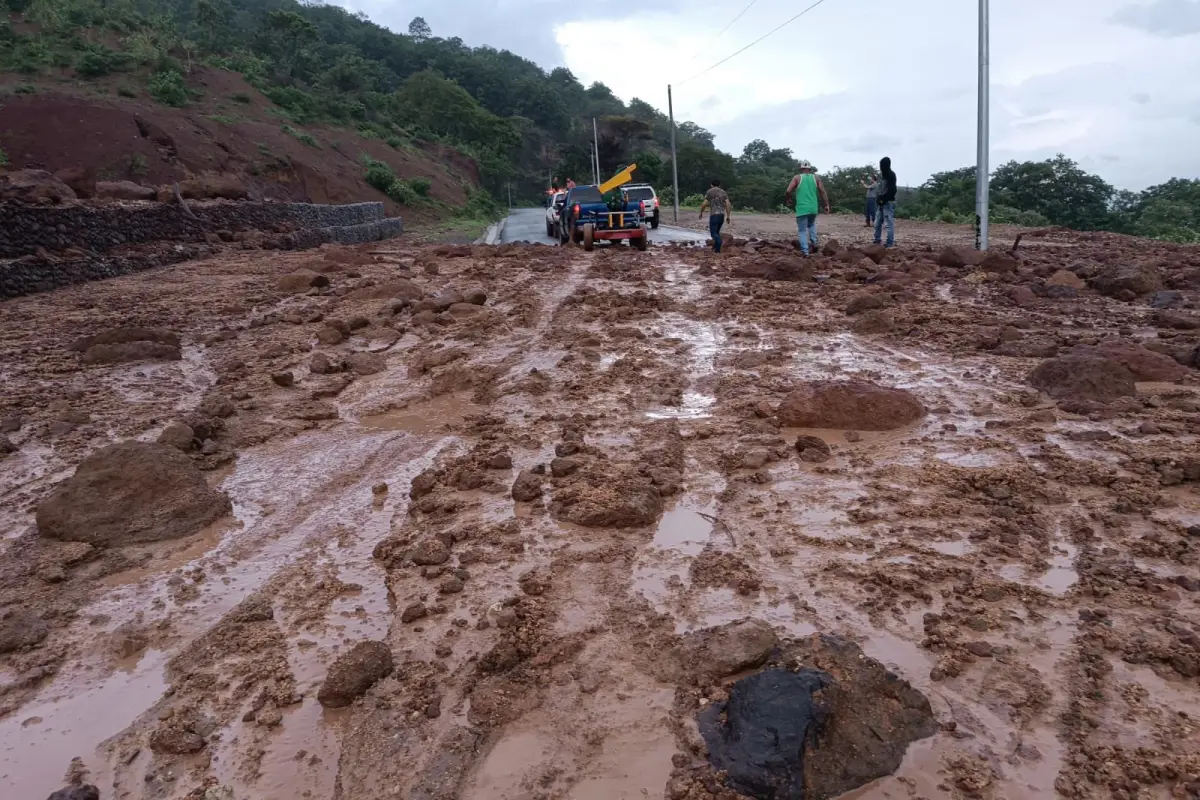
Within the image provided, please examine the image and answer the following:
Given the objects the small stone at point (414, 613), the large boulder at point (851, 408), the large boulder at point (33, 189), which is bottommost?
the small stone at point (414, 613)

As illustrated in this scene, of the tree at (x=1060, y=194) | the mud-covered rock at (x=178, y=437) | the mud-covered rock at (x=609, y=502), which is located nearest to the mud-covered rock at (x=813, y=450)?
the mud-covered rock at (x=609, y=502)

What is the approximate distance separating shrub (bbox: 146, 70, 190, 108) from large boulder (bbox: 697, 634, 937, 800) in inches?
1261

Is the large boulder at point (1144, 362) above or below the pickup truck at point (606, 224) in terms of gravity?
below

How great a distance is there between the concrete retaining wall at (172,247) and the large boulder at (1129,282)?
1470cm

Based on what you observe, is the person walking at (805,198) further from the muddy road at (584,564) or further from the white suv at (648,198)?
the white suv at (648,198)

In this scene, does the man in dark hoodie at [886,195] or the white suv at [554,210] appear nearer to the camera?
the man in dark hoodie at [886,195]

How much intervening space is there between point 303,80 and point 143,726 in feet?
167

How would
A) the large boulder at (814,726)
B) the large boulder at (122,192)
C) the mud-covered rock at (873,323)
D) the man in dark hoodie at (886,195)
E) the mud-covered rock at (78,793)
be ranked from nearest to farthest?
the large boulder at (814,726)
the mud-covered rock at (78,793)
the mud-covered rock at (873,323)
the man in dark hoodie at (886,195)
the large boulder at (122,192)

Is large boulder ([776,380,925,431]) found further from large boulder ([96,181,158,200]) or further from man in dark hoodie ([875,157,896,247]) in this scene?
large boulder ([96,181,158,200])

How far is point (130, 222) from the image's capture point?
634 inches

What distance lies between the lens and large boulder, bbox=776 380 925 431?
5641 millimetres

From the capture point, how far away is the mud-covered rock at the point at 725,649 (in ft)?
10.1

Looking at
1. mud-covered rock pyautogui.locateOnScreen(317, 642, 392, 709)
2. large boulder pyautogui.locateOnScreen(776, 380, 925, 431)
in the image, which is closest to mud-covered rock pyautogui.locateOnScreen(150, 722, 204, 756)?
mud-covered rock pyautogui.locateOnScreen(317, 642, 392, 709)

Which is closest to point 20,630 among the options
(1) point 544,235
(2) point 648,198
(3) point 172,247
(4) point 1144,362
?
(4) point 1144,362
